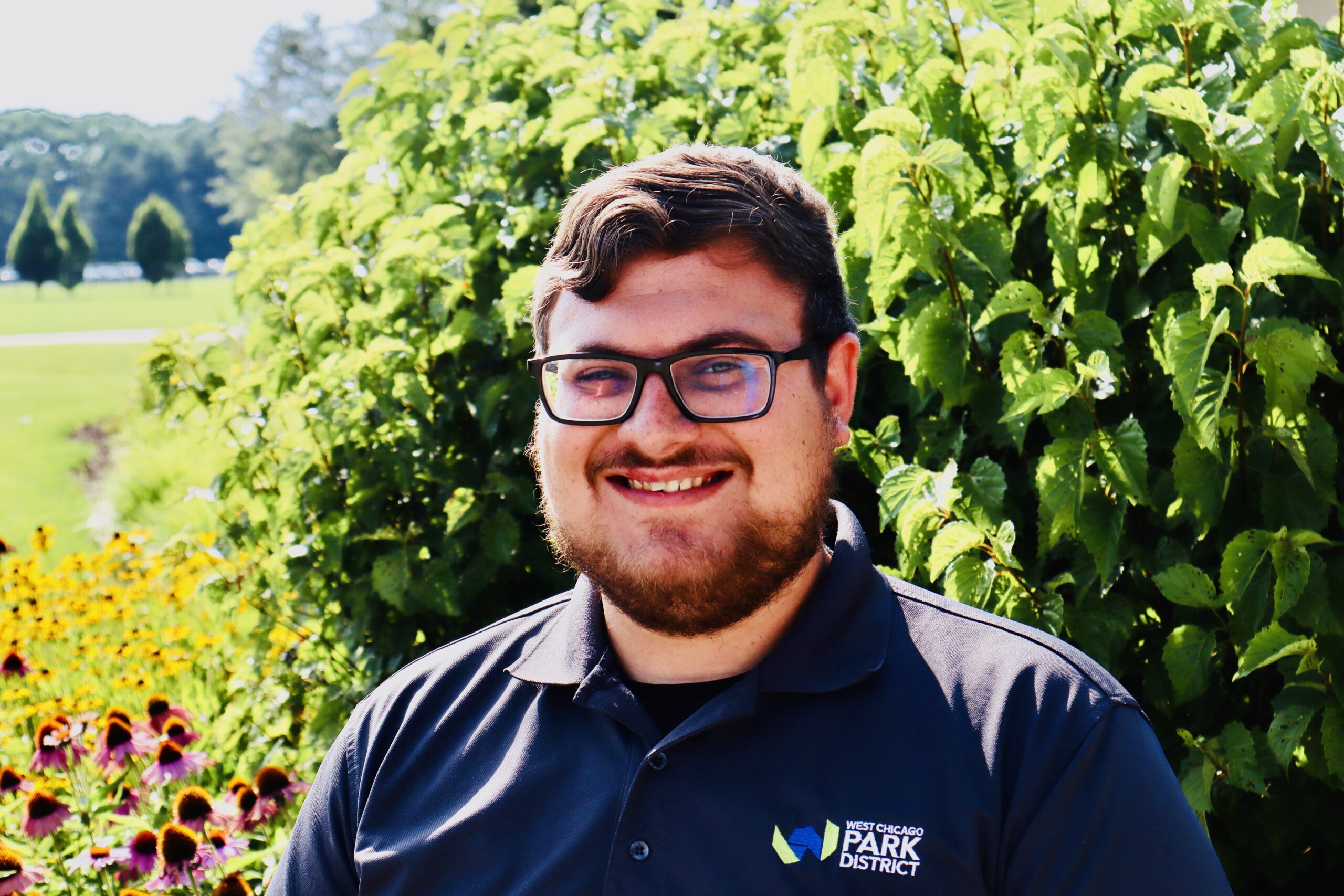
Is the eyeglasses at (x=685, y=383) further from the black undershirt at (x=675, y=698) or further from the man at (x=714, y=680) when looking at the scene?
the black undershirt at (x=675, y=698)

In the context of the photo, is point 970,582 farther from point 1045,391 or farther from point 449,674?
point 449,674

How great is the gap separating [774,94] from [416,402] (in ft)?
3.99

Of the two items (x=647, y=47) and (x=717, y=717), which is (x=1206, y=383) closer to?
(x=717, y=717)

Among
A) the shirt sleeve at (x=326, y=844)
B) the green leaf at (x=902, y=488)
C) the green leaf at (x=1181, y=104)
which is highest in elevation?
the green leaf at (x=1181, y=104)

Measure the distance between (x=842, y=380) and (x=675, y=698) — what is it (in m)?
0.57

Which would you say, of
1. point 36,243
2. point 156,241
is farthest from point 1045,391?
point 36,243

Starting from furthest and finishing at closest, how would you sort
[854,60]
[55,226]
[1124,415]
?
[55,226], [854,60], [1124,415]

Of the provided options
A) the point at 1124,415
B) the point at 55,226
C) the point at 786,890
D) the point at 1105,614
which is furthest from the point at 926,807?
the point at 55,226

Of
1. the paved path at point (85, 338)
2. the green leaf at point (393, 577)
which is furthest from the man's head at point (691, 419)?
the paved path at point (85, 338)

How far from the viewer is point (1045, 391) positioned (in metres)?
1.99

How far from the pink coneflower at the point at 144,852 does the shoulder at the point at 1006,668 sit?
87.3 inches

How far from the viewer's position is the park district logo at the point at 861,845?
1442mm

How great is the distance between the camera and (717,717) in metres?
1.62

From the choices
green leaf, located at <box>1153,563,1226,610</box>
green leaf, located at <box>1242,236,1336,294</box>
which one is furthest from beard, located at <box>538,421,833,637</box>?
green leaf, located at <box>1242,236,1336,294</box>
